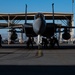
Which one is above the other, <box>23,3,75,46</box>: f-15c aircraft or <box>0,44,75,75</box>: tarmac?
<box>23,3,75,46</box>: f-15c aircraft

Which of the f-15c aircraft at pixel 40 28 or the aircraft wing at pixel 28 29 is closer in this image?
the f-15c aircraft at pixel 40 28

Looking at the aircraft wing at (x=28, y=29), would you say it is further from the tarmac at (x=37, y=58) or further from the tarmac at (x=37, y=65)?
the tarmac at (x=37, y=65)

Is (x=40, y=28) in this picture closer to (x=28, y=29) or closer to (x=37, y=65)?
(x=28, y=29)

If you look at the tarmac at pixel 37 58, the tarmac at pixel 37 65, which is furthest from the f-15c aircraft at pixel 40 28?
the tarmac at pixel 37 65

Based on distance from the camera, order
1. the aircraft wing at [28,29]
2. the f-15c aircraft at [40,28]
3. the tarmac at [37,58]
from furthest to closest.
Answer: the aircraft wing at [28,29], the f-15c aircraft at [40,28], the tarmac at [37,58]

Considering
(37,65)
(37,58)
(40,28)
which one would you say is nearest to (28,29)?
(40,28)

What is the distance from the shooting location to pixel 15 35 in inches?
1491

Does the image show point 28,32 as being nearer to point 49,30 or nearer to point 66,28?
point 49,30

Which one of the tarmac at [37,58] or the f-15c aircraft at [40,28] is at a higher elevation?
the f-15c aircraft at [40,28]

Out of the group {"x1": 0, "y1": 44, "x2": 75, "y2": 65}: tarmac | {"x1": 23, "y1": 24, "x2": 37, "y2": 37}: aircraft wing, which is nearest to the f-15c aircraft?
{"x1": 23, "y1": 24, "x2": 37, "y2": 37}: aircraft wing

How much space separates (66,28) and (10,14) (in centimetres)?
3134

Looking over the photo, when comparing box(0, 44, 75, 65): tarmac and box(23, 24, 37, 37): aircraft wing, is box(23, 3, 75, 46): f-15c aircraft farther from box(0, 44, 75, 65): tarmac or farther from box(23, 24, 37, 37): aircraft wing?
box(0, 44, 75, 65): tarmac

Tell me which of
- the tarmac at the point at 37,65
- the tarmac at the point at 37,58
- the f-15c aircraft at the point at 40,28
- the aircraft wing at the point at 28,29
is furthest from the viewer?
the aircraft wing at the point at 28,29
